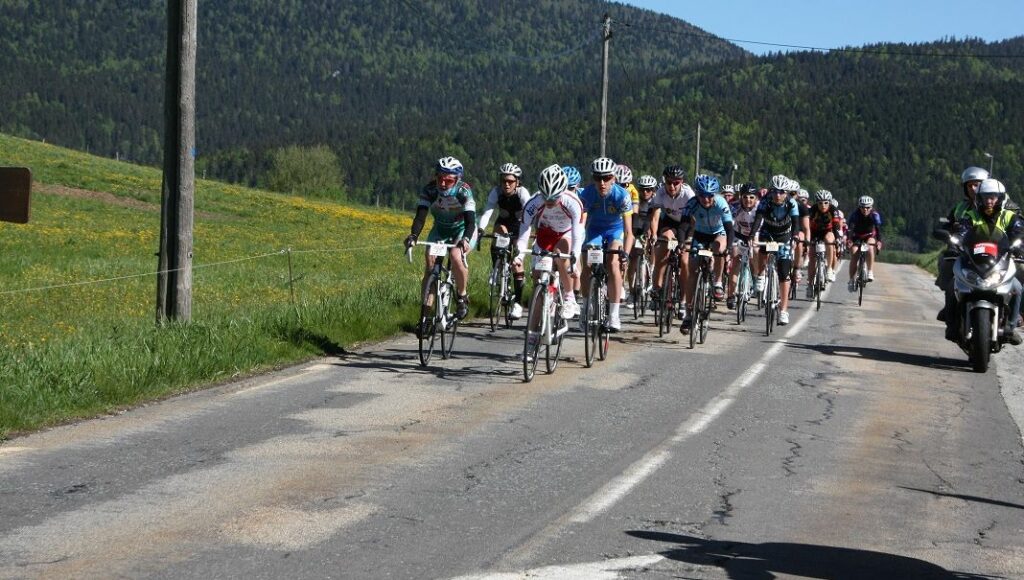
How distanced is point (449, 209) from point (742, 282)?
22.0 ft

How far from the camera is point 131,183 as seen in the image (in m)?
63.6

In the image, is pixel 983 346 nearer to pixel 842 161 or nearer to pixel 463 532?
pixel 463 532

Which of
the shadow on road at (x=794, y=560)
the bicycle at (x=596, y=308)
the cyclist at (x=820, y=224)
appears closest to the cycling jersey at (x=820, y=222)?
the cyclist at (x=820, y=224)

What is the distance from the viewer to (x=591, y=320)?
1407 cm

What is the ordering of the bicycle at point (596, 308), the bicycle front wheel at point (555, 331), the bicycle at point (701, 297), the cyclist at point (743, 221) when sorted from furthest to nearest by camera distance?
the cyclist at point (743, 221) < the bicycle at point (701, 297) < the bicycle at point (596, 308) < the bicycle front wheel at point (555, 331)

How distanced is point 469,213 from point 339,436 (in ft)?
15.9

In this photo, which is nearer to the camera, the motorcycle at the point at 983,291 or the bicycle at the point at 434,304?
the bicycle at the point at 434,304

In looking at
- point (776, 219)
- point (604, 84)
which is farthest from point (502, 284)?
point (604, 84)

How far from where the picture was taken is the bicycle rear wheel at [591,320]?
13891mm

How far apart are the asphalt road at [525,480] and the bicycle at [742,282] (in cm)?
614

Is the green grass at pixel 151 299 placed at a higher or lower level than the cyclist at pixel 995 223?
lower

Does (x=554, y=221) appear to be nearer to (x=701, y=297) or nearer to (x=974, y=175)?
(x=701, y=297)

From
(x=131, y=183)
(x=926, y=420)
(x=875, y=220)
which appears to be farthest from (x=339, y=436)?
(x=131, y=183)

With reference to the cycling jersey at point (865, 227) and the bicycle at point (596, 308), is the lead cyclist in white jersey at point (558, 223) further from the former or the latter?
the cycling jersey at point (865, 227)
